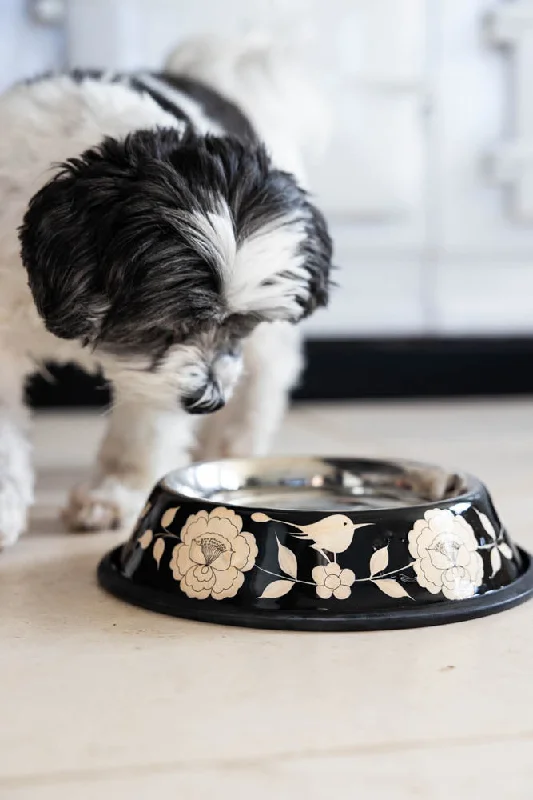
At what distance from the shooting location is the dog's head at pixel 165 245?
1.34 m

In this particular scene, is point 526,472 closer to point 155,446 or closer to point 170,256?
point 155,446

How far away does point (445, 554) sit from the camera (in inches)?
47.4

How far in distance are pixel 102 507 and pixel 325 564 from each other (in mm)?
642

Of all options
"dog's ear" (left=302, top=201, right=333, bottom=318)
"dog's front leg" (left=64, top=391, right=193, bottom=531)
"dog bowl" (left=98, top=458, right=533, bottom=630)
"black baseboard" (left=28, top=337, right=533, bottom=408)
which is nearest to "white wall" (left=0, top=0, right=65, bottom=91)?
"black baseboard" (left=28, top=337, right=533, bottom=408)

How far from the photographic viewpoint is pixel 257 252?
1396 millimetres

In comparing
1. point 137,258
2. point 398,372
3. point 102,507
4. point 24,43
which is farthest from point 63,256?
point 398,372

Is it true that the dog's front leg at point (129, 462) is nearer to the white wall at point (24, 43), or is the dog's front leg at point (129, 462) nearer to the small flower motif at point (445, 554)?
the small flower motif at point (445, 554)

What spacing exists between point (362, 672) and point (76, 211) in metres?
0.63

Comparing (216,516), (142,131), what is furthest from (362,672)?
(142,131)

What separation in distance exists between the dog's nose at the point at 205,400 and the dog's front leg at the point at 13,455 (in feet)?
0.90

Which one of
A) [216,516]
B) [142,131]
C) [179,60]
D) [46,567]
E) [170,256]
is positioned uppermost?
[179,60]

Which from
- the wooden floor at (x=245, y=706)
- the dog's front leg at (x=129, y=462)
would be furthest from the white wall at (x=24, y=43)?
the wooden floor at (x=245, y=706)

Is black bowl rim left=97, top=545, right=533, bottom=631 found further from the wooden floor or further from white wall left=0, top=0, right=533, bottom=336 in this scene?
white wall left=0, top=0, right=533, bottom=336

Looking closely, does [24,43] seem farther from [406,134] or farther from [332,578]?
[332,578]
